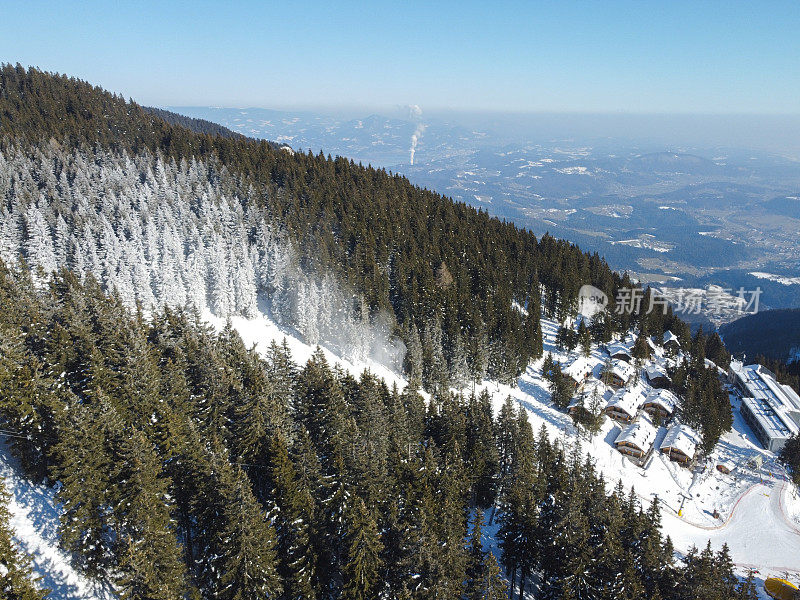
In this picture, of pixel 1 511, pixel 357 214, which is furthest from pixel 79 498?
pixel 357 214

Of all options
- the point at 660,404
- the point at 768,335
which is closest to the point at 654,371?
the point at 660,404

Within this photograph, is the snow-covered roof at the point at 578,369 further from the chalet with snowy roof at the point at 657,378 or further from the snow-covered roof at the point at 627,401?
the chalet with snowy roof at the point at 657,378

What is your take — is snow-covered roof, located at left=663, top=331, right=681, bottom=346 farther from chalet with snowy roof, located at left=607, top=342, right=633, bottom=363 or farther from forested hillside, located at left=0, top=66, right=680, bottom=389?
chalet with snowy roof, located at left=607, top=342, right=633, bottom=363

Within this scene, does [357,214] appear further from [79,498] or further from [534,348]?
[79,498]

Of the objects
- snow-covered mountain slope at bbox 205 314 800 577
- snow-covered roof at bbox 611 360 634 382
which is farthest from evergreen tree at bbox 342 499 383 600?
snow-covered roof at bbox 611 360 634 382

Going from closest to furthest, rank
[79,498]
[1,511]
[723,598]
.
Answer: [1,511] → [79,498] → [723,598]

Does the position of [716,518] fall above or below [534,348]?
below

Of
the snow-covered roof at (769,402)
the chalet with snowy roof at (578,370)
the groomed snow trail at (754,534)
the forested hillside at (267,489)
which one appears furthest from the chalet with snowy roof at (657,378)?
the forested hillside at (267,489)
